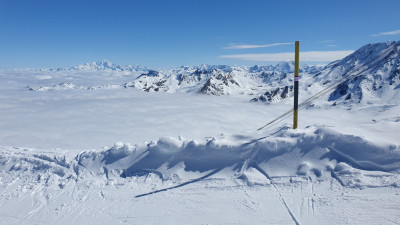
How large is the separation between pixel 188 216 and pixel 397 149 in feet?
20.2

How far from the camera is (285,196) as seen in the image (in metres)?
6.35

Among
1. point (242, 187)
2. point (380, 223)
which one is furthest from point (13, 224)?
point (380, 223)

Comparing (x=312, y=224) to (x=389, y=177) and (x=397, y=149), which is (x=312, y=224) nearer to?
(x=389, y=177)

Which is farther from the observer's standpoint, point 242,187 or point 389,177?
point 242,187

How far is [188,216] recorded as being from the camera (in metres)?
6.04

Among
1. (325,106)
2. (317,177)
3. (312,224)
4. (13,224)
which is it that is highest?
(317,177)

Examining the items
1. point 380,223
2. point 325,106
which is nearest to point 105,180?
point 380,223

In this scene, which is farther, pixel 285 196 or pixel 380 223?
pixel 285 196

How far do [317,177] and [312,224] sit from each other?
5.74 feet

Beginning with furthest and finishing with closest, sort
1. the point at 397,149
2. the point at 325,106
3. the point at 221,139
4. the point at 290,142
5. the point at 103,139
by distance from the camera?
the point at 325,106 → the point at 103,139 → the point at 221,139 → the point at 290,142 → the point at 397,149

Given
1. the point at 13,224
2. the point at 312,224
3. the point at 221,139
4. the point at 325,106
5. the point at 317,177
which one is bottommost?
the point at 325,106

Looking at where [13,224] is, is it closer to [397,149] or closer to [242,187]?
[242,187]

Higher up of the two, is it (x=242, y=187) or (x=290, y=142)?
(x=290, y=142)

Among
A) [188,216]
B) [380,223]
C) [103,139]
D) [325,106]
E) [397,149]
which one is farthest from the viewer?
[325,106]
